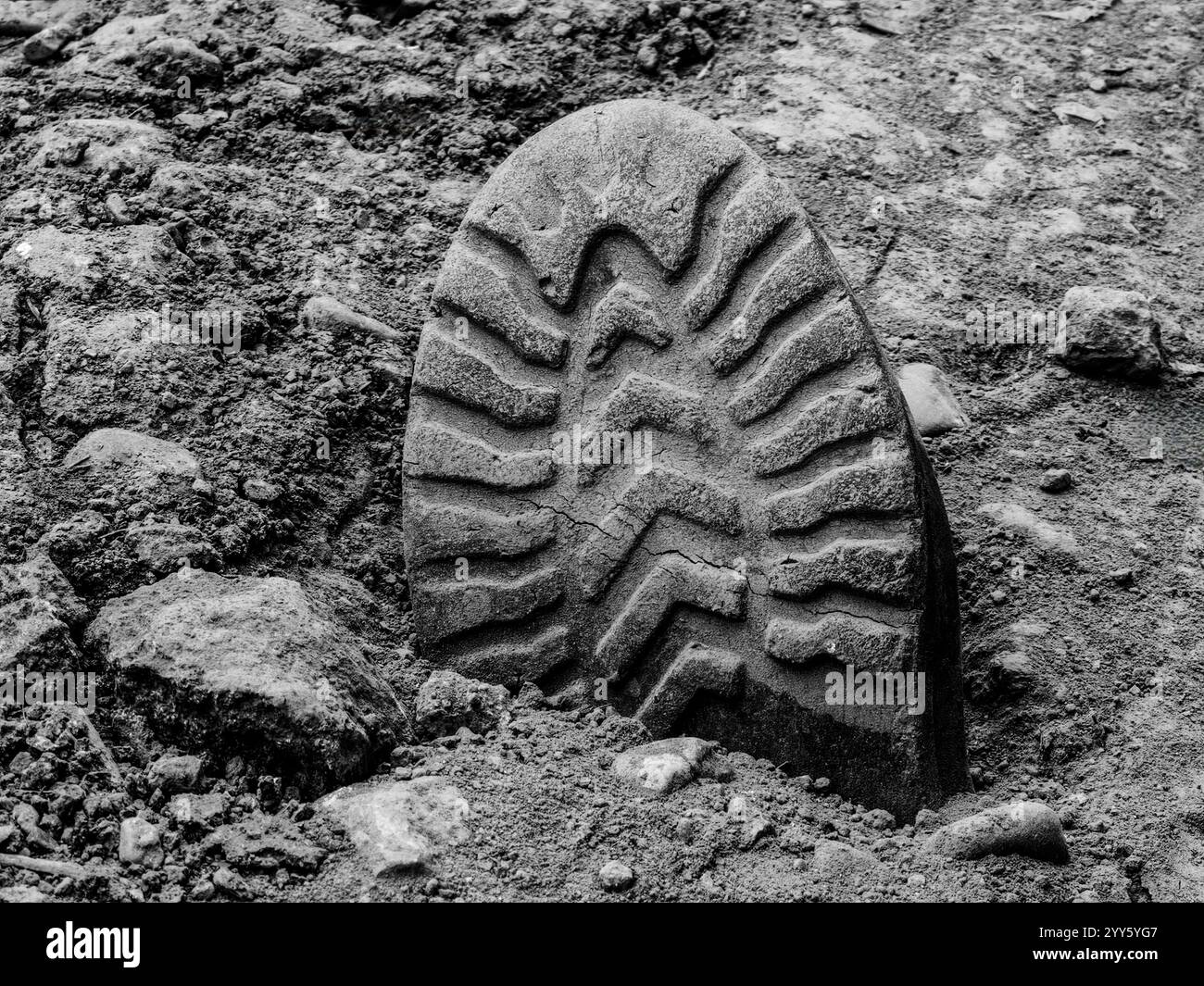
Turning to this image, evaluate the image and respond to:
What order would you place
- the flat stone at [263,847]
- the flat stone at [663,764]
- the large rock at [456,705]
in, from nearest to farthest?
the flat stone at [263,847] → the flat stone at [663,764] → the large rock at [456,705]

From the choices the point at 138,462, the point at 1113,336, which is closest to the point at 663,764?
the point at 138,462

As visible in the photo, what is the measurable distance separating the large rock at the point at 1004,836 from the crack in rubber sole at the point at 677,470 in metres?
0.17

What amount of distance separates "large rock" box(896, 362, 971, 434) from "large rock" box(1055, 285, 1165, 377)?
32 cm

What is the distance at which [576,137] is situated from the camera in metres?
2.68

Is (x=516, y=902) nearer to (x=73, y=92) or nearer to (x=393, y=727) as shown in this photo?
(x=393, y=727)

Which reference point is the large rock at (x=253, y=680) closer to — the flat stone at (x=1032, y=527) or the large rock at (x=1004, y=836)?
the large rock at (x=1004, y=836)

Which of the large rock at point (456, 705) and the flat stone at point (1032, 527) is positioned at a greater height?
the flat stone at point (1032, 527)

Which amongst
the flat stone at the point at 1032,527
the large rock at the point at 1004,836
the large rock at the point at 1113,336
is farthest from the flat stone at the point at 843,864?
the large rock at the point at 1113,336

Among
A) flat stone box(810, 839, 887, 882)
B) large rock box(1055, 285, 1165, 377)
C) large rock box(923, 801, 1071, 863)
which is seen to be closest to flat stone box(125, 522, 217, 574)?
flat stone box(810, 839, 887, 882)

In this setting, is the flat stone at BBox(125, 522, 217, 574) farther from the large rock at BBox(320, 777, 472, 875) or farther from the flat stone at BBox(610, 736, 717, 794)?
the flat stone at BBox(610, 736, 717, 794)

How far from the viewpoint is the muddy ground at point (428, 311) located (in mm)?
2182

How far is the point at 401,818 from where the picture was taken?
2057 millimetres

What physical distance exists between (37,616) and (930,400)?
79.3 inches

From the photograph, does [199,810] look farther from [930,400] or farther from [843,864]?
[930,400]
